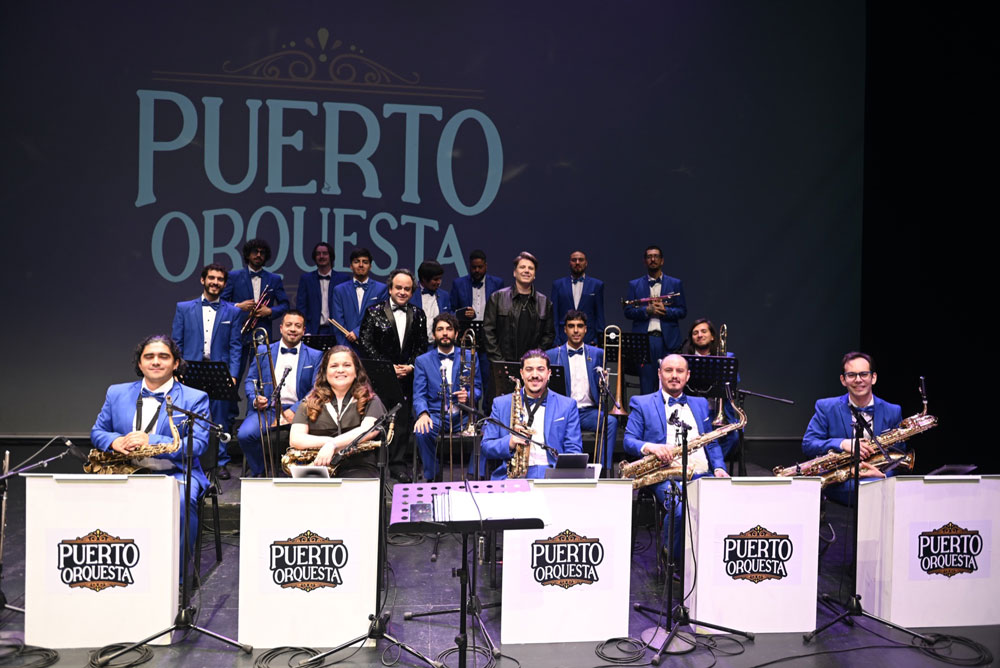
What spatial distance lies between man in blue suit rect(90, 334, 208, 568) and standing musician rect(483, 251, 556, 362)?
2919 millimetres

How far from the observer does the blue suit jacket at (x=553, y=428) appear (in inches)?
207

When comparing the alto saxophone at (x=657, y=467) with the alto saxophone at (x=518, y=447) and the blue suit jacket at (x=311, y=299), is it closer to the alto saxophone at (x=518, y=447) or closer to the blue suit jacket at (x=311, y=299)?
the alto saxophone at (x=518, y=447)

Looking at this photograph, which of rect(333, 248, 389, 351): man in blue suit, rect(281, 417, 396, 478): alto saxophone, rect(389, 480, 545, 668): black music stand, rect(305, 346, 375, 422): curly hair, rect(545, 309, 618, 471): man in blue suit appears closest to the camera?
rect(389, 480, 545, 668): black music stand

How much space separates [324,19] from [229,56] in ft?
3.54

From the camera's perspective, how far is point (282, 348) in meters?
→ 6.50

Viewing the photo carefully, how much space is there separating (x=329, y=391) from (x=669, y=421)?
2.15 metres


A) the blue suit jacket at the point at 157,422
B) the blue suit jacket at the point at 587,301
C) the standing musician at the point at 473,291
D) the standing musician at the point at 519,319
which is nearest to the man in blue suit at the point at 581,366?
the standing musician at the point at 519,319

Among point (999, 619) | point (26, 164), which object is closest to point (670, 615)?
point (999, 619)

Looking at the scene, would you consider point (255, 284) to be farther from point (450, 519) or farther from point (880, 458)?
point (880, 458)

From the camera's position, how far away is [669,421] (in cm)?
521

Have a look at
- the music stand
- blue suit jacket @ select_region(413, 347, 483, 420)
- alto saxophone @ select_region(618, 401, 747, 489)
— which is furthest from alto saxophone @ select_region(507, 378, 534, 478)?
blue suit jacket @ select_region(413, 347, 483, 420)

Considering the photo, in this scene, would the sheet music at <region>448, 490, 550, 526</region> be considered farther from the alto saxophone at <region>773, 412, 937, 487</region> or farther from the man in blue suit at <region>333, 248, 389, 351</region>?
the man in blue suit at <region>333, 248, 389, 351</region>

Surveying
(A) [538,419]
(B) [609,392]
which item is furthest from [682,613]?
(B) [609,392]

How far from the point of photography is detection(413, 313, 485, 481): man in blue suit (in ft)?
20.4
